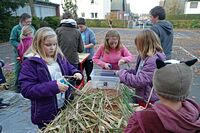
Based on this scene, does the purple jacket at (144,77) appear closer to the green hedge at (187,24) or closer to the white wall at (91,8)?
the green hedge at (187,24)

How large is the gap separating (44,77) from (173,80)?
1.37 m

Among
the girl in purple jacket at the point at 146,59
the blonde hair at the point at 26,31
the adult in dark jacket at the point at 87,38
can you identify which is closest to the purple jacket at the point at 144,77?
the girl in purple jacket at the point at 146,59

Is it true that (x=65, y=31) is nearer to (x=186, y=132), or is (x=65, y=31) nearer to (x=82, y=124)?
(x=82, y=124)

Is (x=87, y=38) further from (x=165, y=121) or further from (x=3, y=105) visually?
(x=165, y=121)

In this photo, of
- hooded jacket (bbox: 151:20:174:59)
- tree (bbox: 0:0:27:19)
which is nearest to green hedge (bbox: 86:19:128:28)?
tree (bbox: 0:0:27:19)

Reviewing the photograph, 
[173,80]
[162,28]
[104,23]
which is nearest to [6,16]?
[162,28]

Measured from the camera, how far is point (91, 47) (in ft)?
18.1

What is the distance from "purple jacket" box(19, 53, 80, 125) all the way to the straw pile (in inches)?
7.8

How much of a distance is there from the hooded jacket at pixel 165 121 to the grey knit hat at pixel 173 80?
0.08m

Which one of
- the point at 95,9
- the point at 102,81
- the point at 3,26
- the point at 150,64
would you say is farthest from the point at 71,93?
the point at 95,9

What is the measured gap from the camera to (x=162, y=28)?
14.3ft

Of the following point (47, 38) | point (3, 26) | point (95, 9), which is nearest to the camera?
point (47, 38)

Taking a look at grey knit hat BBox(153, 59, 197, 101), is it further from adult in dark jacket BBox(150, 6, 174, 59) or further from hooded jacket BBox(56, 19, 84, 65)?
hooded jacket BBox(56, 19, 84, 65)

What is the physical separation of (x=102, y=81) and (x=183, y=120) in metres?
1.60
